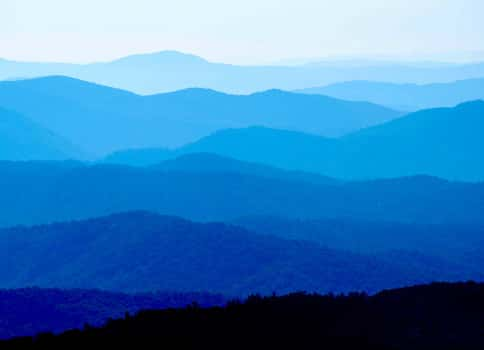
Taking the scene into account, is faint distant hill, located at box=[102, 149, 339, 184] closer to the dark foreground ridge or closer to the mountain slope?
the mountain slope

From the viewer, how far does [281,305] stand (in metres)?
17.4

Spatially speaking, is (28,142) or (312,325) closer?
(312,325)

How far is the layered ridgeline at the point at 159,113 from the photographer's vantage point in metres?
165

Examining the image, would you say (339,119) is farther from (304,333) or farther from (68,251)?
(304,333)

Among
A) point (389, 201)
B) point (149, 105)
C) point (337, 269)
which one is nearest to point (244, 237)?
point (337, 269)

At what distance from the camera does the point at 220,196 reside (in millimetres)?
72312

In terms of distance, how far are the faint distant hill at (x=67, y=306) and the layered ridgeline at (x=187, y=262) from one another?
8456 mm

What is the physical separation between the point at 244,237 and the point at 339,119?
408ft

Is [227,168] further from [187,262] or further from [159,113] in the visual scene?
[159,113]

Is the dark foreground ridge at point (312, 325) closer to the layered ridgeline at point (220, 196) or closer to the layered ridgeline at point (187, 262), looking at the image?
the layered ridgeline at point (187, 262)

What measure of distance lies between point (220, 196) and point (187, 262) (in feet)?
85.9

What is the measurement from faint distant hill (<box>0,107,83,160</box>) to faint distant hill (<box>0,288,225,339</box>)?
107 m

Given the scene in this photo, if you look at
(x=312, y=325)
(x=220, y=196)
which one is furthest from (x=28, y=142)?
(x=312, y=325)

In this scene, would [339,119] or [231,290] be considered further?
[339,119]
